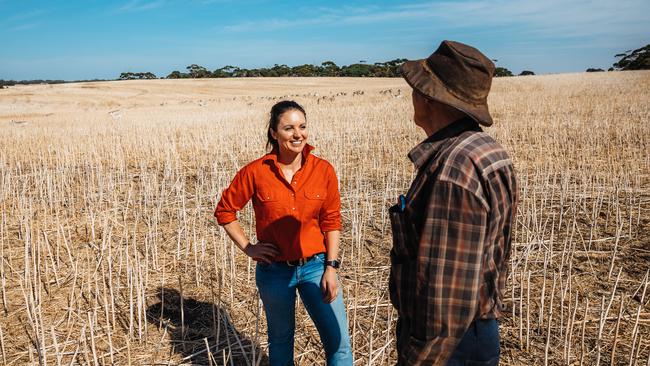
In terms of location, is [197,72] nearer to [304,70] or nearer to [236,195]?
[304,70]

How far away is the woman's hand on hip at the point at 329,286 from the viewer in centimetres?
248

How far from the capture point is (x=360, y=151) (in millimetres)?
10805

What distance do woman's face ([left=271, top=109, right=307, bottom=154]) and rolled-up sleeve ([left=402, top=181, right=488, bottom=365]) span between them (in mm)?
1285

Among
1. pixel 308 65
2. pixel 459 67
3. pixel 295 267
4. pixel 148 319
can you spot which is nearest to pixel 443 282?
pixel 459 67

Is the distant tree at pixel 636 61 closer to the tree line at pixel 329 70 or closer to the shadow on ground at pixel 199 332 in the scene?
the tree line at pixel 329 70

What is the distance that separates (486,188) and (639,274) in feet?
12.6

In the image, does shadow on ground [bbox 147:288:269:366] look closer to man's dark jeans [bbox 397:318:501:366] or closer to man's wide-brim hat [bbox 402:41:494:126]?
man's dark jeans [bbox 397:318:501:366]

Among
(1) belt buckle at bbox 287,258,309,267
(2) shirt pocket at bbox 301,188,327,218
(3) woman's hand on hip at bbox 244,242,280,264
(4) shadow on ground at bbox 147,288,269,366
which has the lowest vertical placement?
(4) shadow on ground at bbox 147,288,269,366

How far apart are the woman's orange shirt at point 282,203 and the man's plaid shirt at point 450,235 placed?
1.02 meters

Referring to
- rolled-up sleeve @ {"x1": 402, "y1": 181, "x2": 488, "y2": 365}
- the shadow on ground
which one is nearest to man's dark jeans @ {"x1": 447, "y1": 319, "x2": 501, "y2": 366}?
rolled-up sleeve @ {"x1": 402, "y1": 181, "x2": 488, "y2": 365}

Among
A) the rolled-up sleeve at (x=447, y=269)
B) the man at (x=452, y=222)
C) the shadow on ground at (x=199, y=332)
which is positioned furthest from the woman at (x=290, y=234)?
the rolled-up sleeve at (x=447, y=269)

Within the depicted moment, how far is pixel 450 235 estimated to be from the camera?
1411mm

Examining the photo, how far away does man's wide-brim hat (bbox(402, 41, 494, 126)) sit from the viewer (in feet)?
5.04

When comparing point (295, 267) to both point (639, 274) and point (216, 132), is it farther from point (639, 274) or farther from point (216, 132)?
point (216, 132)
